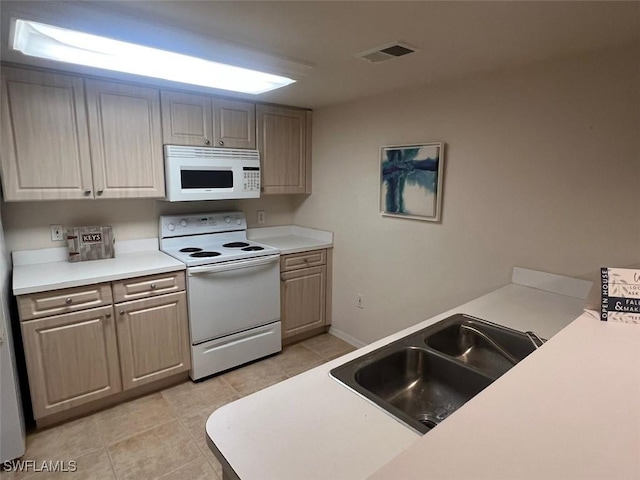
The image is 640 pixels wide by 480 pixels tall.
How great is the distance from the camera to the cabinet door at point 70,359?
2.03 metres

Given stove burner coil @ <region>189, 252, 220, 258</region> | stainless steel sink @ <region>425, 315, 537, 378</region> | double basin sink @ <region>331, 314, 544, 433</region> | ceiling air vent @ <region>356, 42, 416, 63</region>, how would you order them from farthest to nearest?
stove burner coil @ <region>189, 252, 220, 258</region> → ceiling air vent @ <region>356, 42, 416, 63</region> → stainless steel sink @ <region>425, 315, 537, 378</region> → double basin sink @ <region>331, 314, 544, 433</region>

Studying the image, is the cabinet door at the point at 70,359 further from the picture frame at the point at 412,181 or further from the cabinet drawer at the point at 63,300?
the picture frame at the point at 412,181

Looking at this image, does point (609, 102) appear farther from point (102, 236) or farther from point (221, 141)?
point (102, 236)

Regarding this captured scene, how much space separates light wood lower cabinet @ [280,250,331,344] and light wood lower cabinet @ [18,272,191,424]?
865mm

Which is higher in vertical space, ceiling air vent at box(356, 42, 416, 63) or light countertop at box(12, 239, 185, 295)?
ceiling air vent at box(356, 42, 416, 63)

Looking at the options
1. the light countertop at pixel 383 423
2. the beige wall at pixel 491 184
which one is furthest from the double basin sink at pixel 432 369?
the beige wall at pixel 491 184

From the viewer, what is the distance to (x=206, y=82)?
222cm

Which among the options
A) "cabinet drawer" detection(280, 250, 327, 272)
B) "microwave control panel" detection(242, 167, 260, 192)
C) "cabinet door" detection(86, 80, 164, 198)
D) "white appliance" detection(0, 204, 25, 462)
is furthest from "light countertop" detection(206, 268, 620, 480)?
"microwave control panel" detection(242, 167, 260, 192)

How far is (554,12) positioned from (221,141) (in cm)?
222

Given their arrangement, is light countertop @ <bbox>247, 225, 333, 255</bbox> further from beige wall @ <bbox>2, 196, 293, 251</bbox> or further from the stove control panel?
beige wall @ <bbox>2, 196, 293, 251</bbox>

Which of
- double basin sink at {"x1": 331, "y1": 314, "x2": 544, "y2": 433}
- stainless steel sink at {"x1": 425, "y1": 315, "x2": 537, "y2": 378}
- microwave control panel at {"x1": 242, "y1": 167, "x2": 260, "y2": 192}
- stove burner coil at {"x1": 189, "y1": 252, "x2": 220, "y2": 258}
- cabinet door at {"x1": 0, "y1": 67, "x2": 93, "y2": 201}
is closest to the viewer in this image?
double basin sink at {"x1": 331, "y1": 314, "x2": 544, "y2": 433}

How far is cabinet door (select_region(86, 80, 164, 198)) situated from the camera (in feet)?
7.52

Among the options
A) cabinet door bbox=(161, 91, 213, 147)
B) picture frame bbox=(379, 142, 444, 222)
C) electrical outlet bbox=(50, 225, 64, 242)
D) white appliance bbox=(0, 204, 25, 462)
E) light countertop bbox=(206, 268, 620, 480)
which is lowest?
white appliance bbox=(0, 204, 25, 462)

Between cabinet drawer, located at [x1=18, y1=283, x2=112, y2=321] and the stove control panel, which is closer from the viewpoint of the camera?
cabinet drawer, located at [x1=18, y1=283, x2=112, y2=321]
